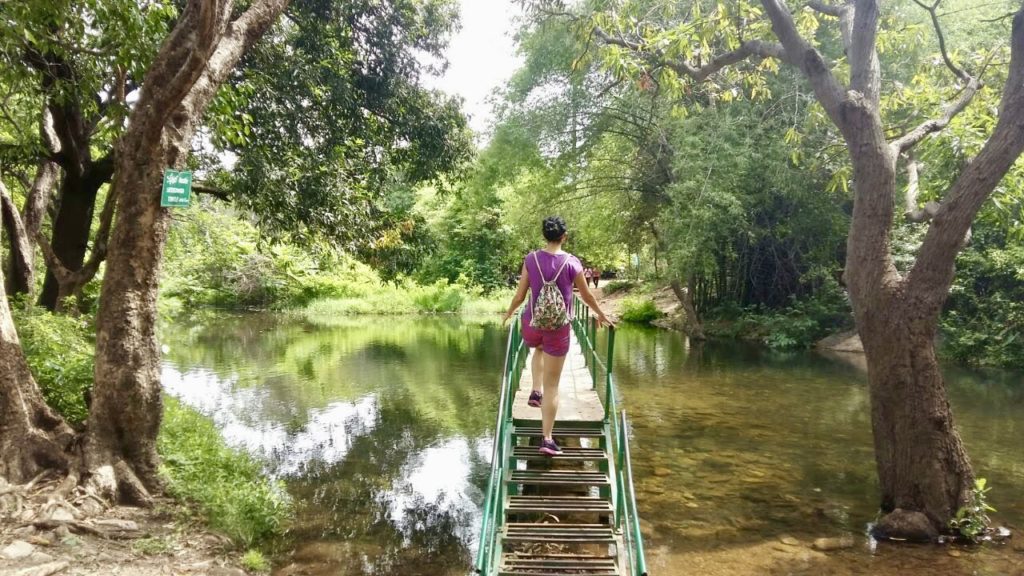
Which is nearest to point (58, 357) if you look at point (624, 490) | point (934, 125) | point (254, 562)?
point (254, 562)

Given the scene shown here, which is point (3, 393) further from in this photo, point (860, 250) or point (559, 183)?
point (559, 183)

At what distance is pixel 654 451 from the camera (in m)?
9.57

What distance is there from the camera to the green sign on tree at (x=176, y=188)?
17.1ft

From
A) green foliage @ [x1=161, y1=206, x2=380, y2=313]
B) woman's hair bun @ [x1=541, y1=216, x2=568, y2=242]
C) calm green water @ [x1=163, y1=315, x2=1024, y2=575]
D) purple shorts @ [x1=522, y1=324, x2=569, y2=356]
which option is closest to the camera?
woman's hair bun @ [x1=541, y1=216, x2=568, y2=242]

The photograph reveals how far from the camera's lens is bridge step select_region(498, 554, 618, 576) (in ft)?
14.3

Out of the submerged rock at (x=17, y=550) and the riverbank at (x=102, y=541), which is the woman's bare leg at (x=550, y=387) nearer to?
the riverbank at (x=102, y=541)

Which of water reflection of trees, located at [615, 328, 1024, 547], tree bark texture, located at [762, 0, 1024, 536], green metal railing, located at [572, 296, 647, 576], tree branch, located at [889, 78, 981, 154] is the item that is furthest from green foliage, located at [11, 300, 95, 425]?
tree branch, located at [889, 78, 981, 154]

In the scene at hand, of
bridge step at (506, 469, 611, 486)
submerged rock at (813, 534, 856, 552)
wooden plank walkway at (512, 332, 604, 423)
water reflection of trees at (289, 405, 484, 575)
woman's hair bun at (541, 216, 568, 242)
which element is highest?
woman's hair bun at (541, 216, 568, 242)

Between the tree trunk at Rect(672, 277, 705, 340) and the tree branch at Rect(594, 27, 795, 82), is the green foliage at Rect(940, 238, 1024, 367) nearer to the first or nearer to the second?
the tree trunk at Rect(672, 277, 705, 340)

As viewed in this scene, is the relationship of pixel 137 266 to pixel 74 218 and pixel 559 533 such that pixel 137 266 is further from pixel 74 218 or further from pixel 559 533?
pixel 74 218

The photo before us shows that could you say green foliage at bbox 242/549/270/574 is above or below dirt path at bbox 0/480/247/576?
below

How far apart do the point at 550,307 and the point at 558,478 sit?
158cm

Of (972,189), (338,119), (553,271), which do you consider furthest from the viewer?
(338,119)

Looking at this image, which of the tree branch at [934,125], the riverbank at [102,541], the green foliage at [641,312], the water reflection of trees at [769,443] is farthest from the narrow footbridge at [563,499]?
the green foliage at [641,312]
